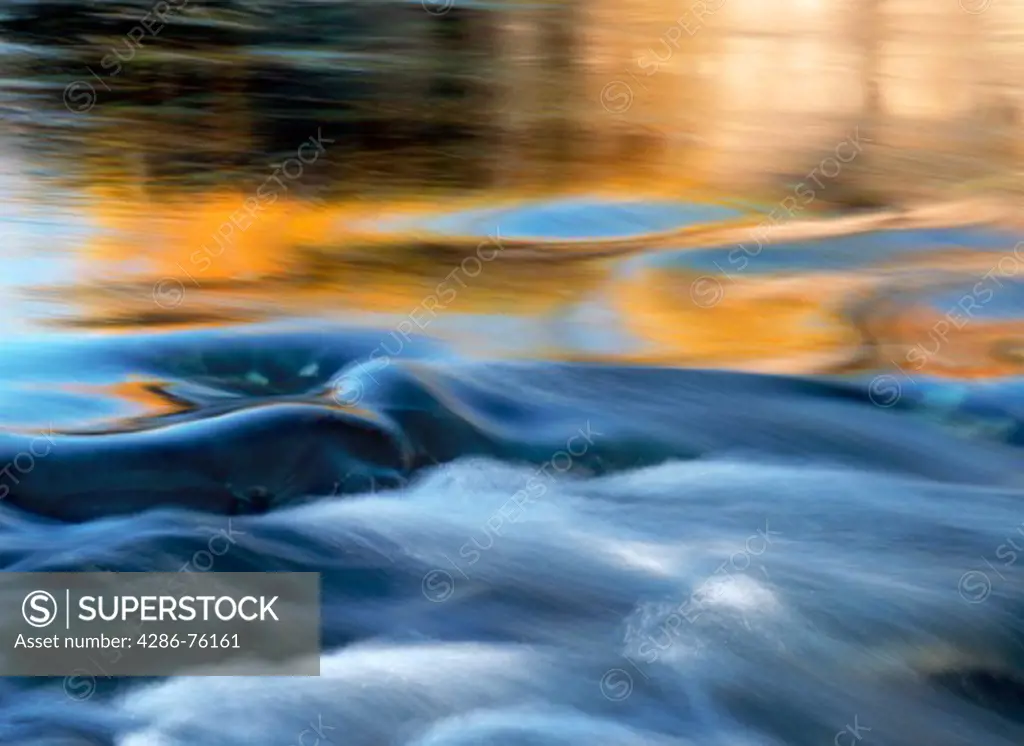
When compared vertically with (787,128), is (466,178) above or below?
below

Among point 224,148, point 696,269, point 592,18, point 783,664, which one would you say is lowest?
point 783,664

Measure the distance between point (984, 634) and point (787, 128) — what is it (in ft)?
9.20

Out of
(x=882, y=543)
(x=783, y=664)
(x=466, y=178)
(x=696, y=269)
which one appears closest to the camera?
(x=783, y=664)

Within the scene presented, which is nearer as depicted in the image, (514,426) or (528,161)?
(514,426)

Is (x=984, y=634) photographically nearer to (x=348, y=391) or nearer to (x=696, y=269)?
(x=348, y=391)

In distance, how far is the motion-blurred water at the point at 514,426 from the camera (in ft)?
6.33

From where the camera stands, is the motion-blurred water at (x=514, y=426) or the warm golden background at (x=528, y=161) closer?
the motion-blurred water at (x=514, y=426)

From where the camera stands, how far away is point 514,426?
269cm

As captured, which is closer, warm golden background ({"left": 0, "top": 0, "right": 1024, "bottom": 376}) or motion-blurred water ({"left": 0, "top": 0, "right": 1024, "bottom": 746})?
motion-blurred water ({"left": 0, "top": 0, "right": 1024, "bottom": 746})

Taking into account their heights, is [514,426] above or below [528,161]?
below

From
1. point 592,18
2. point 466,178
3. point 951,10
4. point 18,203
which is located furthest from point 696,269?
point 951,10

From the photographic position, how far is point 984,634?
2.08m

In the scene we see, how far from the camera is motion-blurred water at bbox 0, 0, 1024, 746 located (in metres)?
1.93

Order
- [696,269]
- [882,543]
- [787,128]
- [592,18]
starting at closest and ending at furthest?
[882,543] < [696,269] < [787,128] < [592,18]
